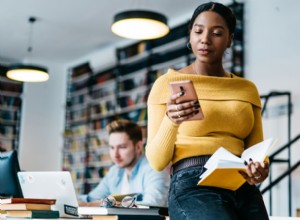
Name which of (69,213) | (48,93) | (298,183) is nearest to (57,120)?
(48,93)

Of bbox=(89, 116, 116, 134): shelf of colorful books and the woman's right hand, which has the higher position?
bbox=(89, 116, 116, 134): shelf of colorful books

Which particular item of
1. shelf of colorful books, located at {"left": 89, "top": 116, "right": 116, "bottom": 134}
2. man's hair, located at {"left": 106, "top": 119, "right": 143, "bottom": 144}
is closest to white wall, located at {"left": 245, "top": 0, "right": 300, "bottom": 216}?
man's hair, located at {"left": 106, "top": 119, "right": 143, "bottom": 144}

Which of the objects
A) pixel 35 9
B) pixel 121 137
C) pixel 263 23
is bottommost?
pixel 121 137

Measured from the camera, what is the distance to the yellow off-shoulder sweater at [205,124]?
1369 millimetres

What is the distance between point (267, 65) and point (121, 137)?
2.57 meters

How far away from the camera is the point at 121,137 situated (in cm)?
349

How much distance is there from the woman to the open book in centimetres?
2

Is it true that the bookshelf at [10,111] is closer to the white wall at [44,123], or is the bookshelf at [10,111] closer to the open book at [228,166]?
the white wall at [44,123]

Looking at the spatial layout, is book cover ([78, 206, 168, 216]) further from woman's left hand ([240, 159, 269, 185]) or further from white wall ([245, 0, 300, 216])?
white wall ([245, 0, 300, 216])

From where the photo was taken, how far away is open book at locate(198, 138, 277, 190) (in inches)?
48.9

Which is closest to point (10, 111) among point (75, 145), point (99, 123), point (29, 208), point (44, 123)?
point (44, 123)

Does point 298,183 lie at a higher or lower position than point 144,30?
lower

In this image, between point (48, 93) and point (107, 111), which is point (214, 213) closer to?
point (107, 111)

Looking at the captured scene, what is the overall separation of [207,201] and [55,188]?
3.25ft
